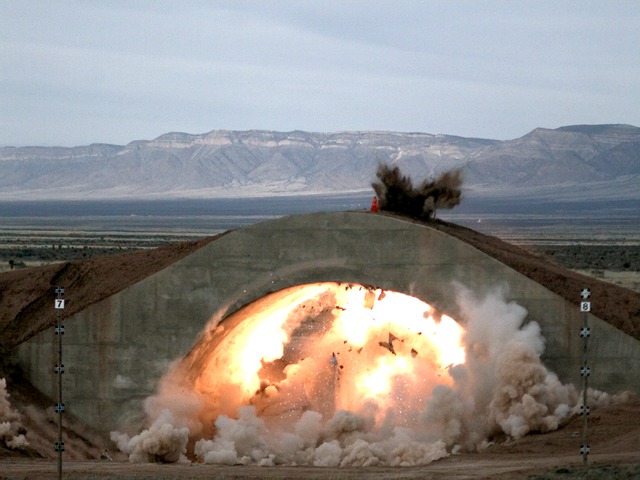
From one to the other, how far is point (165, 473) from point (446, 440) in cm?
721

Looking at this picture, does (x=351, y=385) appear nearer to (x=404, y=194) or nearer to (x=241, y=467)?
(x=404, y=194)

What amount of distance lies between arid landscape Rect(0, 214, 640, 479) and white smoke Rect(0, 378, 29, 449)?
0.21m

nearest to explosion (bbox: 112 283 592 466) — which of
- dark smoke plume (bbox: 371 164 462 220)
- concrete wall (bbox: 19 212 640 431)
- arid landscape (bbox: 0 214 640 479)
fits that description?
concrete wall (bbox: 19 212 640 431)

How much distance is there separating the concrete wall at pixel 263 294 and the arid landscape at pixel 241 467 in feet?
1.99

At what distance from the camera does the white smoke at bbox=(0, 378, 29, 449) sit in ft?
86.6

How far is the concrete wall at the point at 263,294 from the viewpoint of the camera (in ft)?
90.5

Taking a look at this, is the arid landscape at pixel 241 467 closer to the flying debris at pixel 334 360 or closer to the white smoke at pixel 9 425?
the white smoke at pixel 9 425

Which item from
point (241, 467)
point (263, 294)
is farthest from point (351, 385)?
point (241, 467)

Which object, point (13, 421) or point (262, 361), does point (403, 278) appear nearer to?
point (262, 361)

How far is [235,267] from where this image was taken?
1137 inches

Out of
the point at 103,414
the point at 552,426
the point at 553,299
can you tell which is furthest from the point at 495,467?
the point at 103,414

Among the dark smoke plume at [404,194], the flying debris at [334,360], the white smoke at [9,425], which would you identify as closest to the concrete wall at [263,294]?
the white smoke at [9,425]

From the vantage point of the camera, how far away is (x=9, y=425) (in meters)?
26.6

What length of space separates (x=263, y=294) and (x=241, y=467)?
220 inches
